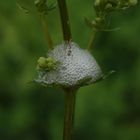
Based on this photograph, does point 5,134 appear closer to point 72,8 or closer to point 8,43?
point 8,43

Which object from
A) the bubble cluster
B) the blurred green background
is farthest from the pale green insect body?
the blurred green background

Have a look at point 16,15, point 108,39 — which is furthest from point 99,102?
point 16,15

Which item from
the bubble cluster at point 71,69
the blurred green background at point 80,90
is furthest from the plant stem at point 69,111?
the blurred green background at point 80,90

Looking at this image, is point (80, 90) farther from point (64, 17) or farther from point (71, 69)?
point (64, 17)

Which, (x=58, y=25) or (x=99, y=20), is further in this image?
(x=58, y=25)

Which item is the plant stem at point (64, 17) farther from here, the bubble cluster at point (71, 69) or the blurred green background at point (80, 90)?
the blurred green background at point (80, 90)

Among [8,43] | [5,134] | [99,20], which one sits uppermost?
[99,20]

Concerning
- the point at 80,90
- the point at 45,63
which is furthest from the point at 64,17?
the point at 80,90
